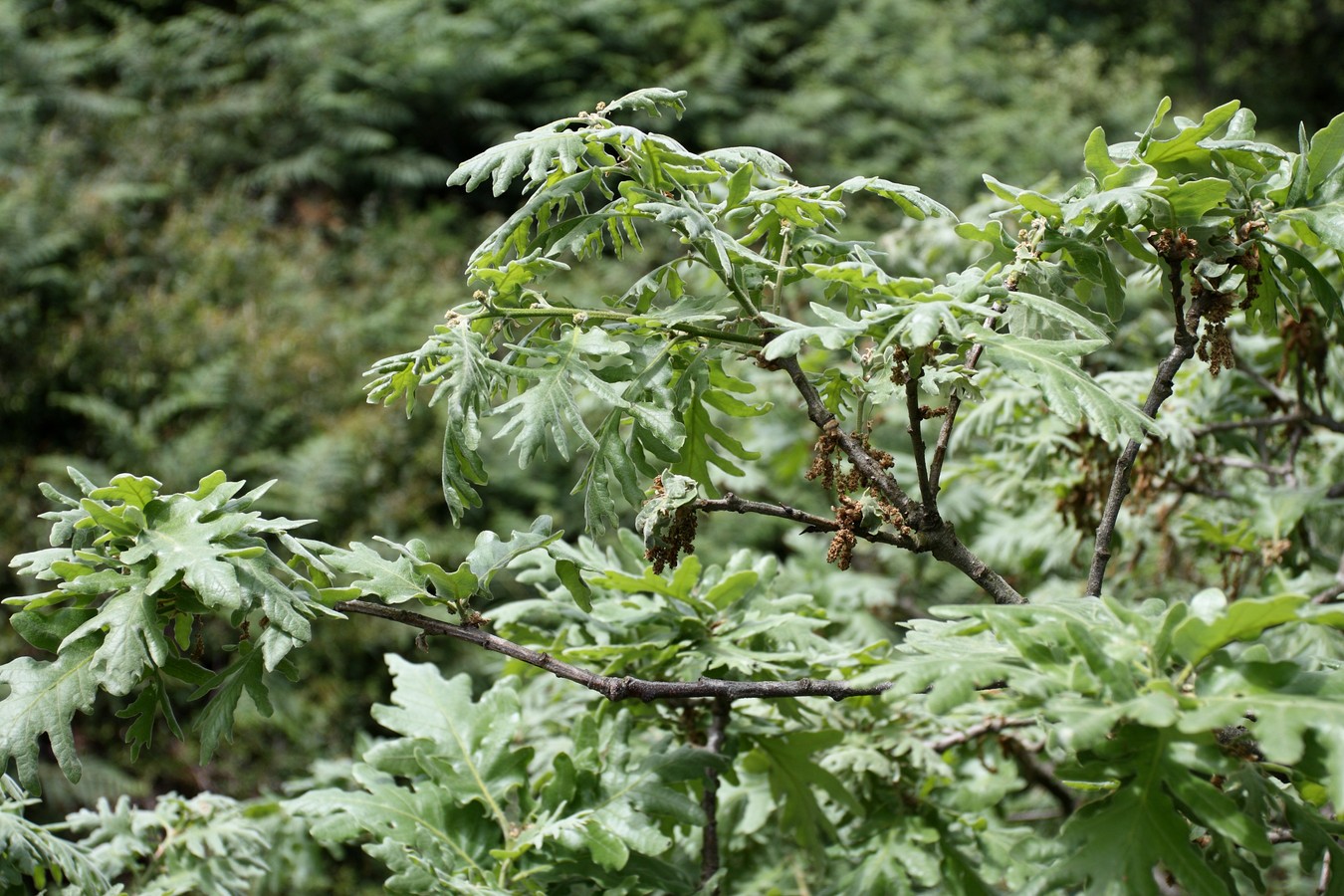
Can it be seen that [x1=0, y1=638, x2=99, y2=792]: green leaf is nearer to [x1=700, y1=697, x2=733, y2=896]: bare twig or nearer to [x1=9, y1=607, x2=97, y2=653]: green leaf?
[x1=9, y1=607, x2=97, y2=653]: green leaf

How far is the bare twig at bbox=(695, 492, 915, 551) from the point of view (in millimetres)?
1011

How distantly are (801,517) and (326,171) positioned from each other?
7.31 metres

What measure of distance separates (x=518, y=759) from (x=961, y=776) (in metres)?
0.94

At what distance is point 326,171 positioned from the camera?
756cm

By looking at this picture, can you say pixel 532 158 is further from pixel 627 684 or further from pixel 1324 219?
pixel 1324 219

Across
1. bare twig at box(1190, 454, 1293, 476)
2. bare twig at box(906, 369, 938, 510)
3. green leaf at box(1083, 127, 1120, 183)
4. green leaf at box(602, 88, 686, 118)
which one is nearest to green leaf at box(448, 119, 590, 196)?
green leaf at box(602, 88, 686, 118)

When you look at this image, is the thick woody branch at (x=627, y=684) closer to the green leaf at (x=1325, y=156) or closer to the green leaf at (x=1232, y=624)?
the green leaf at (x=1232, y=624)

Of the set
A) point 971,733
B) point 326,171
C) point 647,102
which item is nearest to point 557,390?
point 647,102

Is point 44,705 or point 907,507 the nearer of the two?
point 44,705

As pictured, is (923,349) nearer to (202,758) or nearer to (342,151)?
(202,758)

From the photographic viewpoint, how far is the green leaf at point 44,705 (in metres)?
0.89

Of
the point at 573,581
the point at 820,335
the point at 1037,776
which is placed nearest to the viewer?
the point at 820,335

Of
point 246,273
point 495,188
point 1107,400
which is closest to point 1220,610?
point 1107,400

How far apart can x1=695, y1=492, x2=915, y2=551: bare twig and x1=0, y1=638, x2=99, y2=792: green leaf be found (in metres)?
0.56
